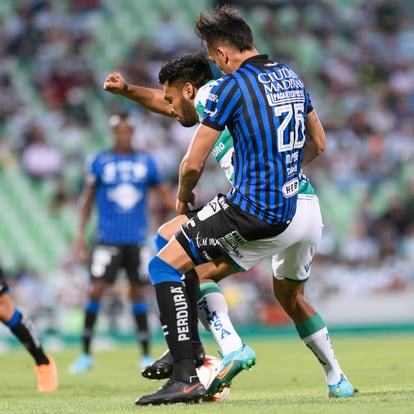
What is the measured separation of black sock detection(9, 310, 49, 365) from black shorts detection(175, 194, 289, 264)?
2.46 meters

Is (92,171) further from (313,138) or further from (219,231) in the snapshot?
(219,231)

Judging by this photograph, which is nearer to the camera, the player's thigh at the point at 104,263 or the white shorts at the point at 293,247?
the white shorts at the point at 293,247

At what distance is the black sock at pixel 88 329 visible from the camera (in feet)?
34.4

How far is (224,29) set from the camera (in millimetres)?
5398

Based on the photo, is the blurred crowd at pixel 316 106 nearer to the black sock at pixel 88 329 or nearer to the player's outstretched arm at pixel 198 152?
the black sock at pixel 88 329

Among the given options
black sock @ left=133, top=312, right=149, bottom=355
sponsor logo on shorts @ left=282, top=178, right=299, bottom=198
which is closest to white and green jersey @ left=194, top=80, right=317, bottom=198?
sponsor logo on shorts @ left=282, top=178, right=299, bottom=198

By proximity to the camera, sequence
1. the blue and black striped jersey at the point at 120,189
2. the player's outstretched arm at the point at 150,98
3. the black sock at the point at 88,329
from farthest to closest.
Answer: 1. the blue and black striped jersey at the point at 120,189
2. the black sock at the point at 88,329
3. the player's outstretched arm at the point at 150,98

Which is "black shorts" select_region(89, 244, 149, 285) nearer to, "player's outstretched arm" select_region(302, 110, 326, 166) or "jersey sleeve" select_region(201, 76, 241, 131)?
"player's outstretched arm" select_region(302, 110, 326, 166)

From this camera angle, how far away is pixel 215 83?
17.5 feet

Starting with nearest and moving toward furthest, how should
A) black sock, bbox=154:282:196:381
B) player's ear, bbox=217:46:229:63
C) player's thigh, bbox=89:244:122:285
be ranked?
black sock, bbox=154:282:196:381, player's ear, bbox=217:46:229:63, player's thigh, bbox=89:244:122:285

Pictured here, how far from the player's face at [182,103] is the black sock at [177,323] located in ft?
3.25

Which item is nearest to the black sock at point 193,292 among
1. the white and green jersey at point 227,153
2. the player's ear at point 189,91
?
the white and green jersey at point 227,153

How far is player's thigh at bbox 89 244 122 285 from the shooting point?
35.3ft

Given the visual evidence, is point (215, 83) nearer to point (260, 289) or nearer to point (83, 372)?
point (83, 372)
